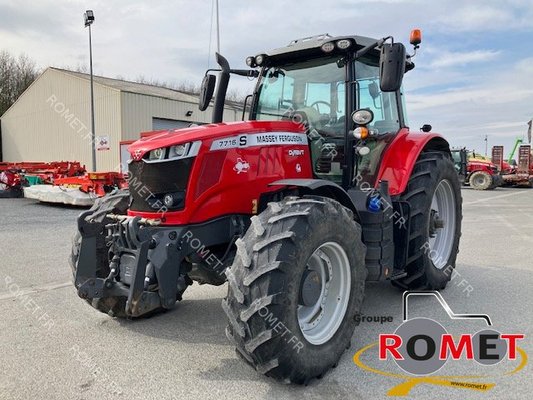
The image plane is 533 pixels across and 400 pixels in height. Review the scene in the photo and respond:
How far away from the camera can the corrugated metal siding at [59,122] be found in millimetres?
22375

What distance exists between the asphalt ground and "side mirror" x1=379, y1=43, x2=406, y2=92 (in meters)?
1.98

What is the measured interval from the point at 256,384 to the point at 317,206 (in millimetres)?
1185

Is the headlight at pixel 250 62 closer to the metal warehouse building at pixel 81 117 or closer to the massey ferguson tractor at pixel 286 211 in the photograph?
the massey ferguson tractor at pixel 286 211

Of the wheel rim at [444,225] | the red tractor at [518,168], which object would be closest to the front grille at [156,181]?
the wheel rim at [444,225]

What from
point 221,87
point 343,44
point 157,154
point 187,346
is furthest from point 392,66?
point 187,346

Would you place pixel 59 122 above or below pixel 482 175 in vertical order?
above

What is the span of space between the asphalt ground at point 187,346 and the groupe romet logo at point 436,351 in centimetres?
4

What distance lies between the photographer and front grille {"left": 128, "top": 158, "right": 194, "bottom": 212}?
10.8 feet

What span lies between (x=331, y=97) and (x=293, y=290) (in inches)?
80.2

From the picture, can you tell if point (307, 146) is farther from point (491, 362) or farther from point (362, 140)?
point (491, 362)

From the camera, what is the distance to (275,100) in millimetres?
4418

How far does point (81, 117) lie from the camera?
24.6m

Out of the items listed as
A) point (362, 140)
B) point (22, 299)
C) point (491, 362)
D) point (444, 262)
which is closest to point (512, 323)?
point (491, 362)

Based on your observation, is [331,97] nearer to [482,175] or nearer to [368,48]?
[368,48]
